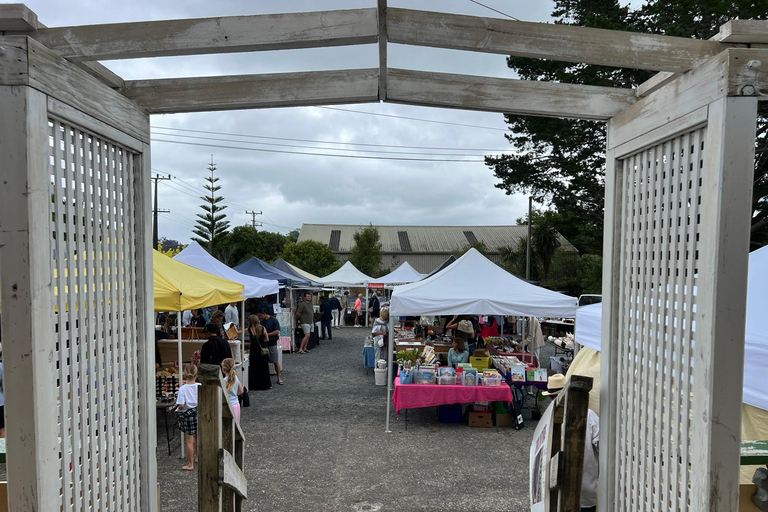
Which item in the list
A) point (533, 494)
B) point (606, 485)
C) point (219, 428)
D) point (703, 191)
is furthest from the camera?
point (533, 494)

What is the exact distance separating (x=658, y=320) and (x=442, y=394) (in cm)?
567

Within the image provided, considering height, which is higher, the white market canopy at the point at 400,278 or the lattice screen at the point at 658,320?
the lattice screen at the point at 658,320

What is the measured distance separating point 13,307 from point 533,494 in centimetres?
291

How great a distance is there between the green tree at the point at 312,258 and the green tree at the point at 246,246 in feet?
36.8

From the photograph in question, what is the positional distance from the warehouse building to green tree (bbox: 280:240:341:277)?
36.8 feet

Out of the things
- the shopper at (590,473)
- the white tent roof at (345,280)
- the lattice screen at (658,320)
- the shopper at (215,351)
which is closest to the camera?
the lattice screen at (658,320)

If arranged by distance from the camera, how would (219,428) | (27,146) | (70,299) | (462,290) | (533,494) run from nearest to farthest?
(27,146)
(70,299)
(219,428)
(533,494)
(462,290)

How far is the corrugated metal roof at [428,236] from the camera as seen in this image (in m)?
51.0

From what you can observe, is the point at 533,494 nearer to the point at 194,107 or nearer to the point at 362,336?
the point at 194,107

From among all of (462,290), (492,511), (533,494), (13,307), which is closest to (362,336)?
(462,290)

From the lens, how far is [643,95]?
8.94 ft

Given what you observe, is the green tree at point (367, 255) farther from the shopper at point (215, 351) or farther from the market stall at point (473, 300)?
the shopper at point (215, 351)

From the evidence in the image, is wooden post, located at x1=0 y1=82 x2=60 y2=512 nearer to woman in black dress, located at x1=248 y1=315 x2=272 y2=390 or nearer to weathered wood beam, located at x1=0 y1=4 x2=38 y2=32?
weathered wood beam, located at x1=0 y1=4 x2=38 y2=32

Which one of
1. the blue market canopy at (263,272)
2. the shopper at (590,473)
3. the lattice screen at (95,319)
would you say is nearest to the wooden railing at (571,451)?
the shopper at (590,473)
